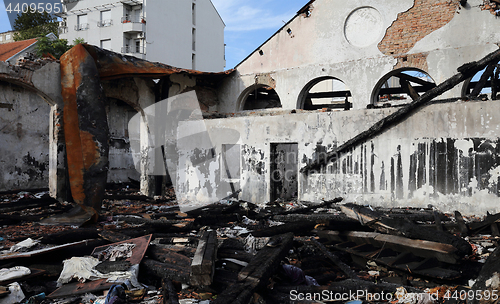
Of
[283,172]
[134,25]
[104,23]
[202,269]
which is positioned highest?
[104,23]

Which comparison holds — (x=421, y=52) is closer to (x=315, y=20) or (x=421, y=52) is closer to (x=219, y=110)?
(x=315, y=20)

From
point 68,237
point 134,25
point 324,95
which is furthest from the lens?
point 134,25

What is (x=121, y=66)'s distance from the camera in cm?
1049

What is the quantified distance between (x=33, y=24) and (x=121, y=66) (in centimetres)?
2881

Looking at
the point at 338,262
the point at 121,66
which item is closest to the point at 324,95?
the point at 121,66

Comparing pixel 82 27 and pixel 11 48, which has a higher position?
pixel 82 27

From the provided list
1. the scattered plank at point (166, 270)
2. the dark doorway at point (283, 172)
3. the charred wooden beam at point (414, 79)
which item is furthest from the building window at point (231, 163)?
the charred wooden beam at point (414, 79)

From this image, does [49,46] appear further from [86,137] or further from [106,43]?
[86,137]

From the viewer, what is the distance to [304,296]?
3709 mm

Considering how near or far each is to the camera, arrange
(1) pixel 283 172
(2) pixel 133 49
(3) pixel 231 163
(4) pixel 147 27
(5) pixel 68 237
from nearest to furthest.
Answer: (5) pixel 68 237
(1) pixel 283 172
(3) pixel 231 163
(4) pixel 147 27
(2) pixel 133 49

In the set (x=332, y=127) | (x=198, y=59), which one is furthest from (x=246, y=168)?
(x=198, y=59)

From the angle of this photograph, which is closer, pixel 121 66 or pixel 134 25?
pixel 121 66

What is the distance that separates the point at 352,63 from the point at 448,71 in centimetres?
337

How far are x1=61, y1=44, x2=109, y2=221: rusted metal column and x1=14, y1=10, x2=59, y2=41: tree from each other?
27125mm
